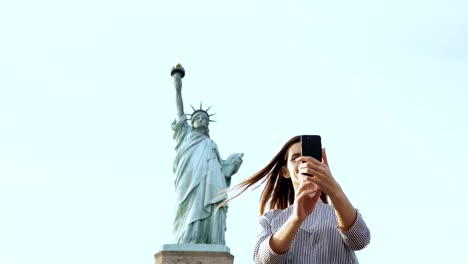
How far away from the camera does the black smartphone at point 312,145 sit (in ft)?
6.97

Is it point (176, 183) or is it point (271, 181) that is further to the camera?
point (176, 183)

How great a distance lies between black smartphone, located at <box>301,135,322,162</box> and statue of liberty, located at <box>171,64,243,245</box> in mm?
11281

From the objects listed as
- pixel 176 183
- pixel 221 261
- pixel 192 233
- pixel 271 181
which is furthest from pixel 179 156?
pixel 271 181

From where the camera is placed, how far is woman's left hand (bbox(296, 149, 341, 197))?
2.01m

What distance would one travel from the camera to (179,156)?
14.6 m

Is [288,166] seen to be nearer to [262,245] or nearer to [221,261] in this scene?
[262,245]

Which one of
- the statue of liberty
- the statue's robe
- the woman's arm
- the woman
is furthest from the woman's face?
the statue's robe

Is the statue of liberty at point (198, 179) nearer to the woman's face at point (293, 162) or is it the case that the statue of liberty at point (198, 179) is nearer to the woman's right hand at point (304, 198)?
the woman's face at point (293, 162)

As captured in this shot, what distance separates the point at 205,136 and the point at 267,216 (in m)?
12.5

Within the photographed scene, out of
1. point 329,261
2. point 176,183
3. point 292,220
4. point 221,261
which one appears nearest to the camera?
point 292,220

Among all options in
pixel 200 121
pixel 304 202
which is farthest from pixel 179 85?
pixel 304 202

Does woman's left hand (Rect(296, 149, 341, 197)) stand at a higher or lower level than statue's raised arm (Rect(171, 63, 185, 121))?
lower

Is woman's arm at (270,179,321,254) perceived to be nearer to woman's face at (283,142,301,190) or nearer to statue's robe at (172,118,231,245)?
woman's face at (283,142,301,190)

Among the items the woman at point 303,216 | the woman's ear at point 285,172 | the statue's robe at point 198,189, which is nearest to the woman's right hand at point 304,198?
the woman at point 303,216
